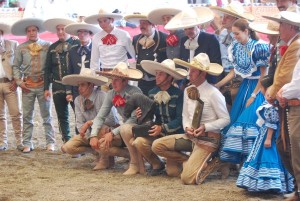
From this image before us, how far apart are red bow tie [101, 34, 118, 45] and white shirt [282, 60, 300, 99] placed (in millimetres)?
3058

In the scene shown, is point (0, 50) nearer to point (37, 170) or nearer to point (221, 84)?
point (37, 170)

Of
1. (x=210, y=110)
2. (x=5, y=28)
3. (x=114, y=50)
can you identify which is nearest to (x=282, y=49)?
(x=210, y=110)

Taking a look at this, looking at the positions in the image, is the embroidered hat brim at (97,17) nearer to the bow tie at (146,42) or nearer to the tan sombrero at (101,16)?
the tan sombrero at (101,16)

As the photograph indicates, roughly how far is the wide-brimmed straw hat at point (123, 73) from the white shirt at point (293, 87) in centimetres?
225

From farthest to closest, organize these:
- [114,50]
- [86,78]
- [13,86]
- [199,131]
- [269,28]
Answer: [13,86] < [114,50] < [86,78] < [199,131] < [269,28]

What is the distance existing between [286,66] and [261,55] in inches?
46.6

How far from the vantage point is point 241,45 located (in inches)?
266

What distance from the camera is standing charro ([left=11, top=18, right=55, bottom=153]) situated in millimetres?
8562

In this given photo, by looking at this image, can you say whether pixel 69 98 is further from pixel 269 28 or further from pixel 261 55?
pixel 269 28

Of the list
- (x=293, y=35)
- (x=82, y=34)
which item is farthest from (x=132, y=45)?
(x=293, y=35)

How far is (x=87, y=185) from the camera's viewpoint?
6.54 metres

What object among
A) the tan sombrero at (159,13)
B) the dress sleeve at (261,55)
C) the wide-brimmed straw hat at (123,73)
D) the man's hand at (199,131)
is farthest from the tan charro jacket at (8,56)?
the dress sleeve at (261,55)

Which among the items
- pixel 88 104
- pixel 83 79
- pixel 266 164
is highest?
pixel 83 79

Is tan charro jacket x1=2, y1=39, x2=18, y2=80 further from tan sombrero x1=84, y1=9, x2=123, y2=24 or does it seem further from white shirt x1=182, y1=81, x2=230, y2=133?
white shirt x1=182, y1=81, x2=230, y2=133
